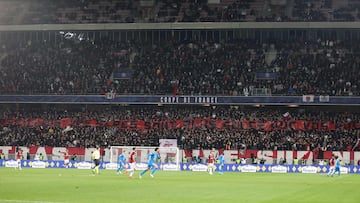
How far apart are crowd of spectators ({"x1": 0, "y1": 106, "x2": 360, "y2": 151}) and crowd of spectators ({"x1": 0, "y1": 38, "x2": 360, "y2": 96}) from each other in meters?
2.60

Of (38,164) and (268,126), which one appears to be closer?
(38,164)

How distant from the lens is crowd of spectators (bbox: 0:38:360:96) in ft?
251

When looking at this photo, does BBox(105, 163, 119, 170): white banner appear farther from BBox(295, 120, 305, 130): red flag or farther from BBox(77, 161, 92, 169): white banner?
BBox(295, 120, 305, 130): red flag

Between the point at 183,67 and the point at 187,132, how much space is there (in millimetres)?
8592

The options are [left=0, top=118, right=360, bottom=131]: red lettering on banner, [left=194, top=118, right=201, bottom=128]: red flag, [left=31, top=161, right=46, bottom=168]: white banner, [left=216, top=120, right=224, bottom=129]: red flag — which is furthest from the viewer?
[left=194, top=118, right=201, bottom=128]: red flag

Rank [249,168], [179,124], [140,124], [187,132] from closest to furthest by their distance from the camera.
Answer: [249,168] → [187,132] → [179,124] → [140,124]

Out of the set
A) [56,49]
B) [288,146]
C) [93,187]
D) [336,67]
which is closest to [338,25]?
[336,67]

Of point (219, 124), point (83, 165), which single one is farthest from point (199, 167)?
point (83, 165)

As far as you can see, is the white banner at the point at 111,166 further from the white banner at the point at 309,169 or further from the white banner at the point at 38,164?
the white banner at the point at 309,169

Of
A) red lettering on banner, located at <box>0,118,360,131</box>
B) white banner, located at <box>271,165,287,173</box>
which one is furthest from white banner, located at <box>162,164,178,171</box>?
white banner, located at <box>271,165,287,173</box>

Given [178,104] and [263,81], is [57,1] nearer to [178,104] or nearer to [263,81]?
[178,104]

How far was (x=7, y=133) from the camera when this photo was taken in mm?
78438

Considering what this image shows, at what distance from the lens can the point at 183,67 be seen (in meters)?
79.7

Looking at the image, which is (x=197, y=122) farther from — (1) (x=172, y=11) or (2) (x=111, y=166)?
(1) (x=172, y=11)
